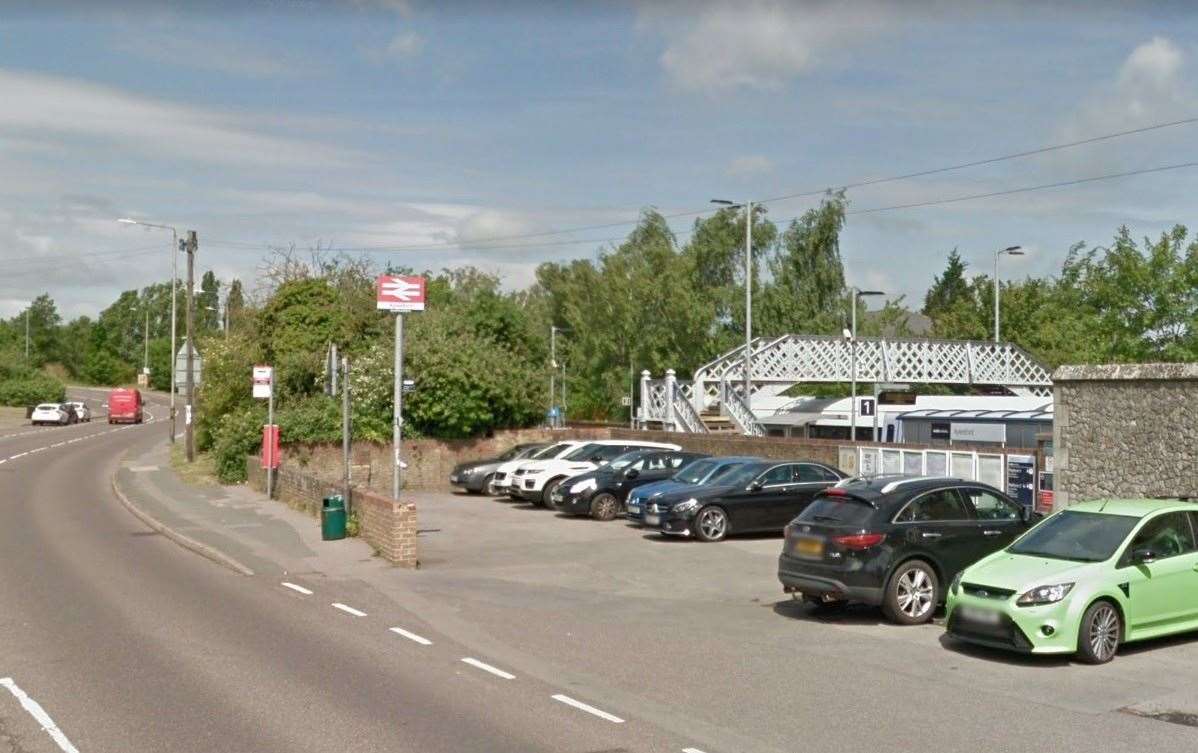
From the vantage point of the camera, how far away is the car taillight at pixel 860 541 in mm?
13656

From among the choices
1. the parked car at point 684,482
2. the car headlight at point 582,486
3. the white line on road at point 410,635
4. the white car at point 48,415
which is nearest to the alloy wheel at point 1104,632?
the white line on road at point 410,635

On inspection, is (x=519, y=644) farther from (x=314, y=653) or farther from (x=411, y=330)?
(x=411, y=330)

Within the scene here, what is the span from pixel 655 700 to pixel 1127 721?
364 centimetres

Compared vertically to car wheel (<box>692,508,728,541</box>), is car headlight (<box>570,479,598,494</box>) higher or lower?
higher

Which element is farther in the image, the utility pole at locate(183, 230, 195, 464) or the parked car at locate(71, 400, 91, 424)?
the parked car at locate(71, 400, 91, 424)

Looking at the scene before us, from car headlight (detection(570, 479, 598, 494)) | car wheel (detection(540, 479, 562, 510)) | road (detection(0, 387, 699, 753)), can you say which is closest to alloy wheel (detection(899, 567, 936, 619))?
road (detection(0, 387, 699, 753))

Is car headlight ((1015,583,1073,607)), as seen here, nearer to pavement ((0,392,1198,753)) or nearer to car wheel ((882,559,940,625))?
pavement ((0,392,1198,753))

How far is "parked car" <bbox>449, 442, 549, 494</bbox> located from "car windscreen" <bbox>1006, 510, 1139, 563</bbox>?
19.9m

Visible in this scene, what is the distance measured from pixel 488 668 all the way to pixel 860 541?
4.58m

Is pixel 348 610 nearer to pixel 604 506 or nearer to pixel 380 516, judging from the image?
pixel 380 516

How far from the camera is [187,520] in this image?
25188 mm

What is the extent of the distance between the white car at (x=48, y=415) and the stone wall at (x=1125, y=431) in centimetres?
7093

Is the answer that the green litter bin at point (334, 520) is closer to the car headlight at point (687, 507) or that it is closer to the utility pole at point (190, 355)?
the car headlight at point (687, 507)

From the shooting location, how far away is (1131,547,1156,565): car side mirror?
1187cm
